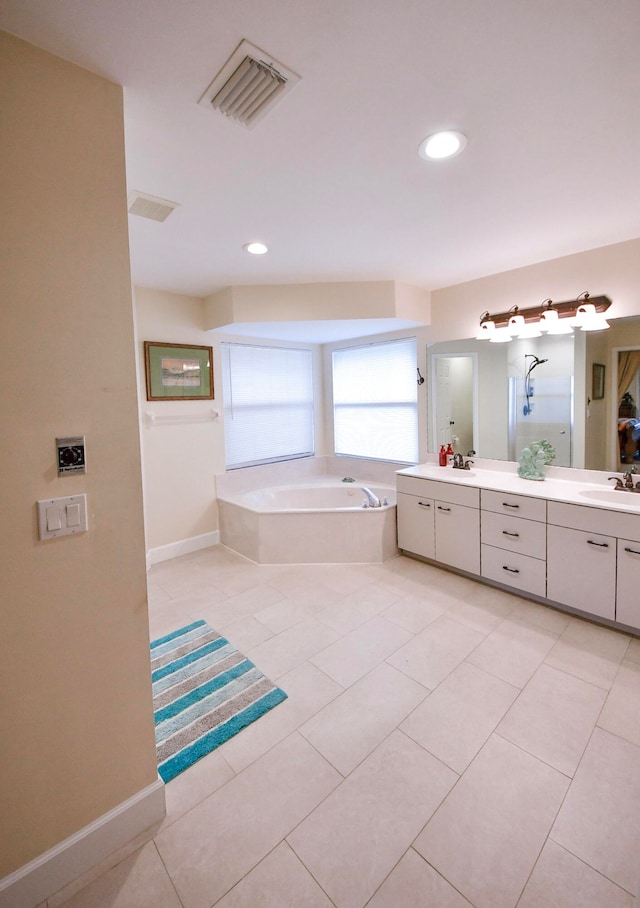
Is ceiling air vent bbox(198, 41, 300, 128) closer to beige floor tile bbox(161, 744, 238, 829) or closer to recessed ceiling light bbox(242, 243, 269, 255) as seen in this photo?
recessed ceiling light bbox(242, 243, 269, 255)

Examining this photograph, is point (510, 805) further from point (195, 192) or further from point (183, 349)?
point (183, 349)

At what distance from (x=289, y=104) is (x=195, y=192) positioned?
76cm

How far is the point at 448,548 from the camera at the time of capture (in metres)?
3.20

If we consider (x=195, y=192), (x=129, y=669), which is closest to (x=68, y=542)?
(x=129, y=669)

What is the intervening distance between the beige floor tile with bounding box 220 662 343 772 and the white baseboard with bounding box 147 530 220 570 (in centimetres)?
202

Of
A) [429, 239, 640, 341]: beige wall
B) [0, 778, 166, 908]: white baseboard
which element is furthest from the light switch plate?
[429, 239, 640, 341]: beige wall

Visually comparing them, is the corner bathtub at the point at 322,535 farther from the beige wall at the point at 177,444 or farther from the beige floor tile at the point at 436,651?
the beige floor tile at the point at 436,651

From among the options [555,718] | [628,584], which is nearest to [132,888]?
[555,718]

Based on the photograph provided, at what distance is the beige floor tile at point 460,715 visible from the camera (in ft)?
5.46

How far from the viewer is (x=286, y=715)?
1854 mm

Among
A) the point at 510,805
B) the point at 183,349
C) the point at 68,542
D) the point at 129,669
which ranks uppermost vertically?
the point at 183,349

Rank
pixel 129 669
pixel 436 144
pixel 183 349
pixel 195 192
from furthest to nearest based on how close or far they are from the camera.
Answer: pixel 183 349 → pixel 195 192 → pixel 436 144 → pixel 129 669

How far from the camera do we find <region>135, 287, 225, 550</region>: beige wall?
3.54 meters

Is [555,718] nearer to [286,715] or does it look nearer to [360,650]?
[360,650]
